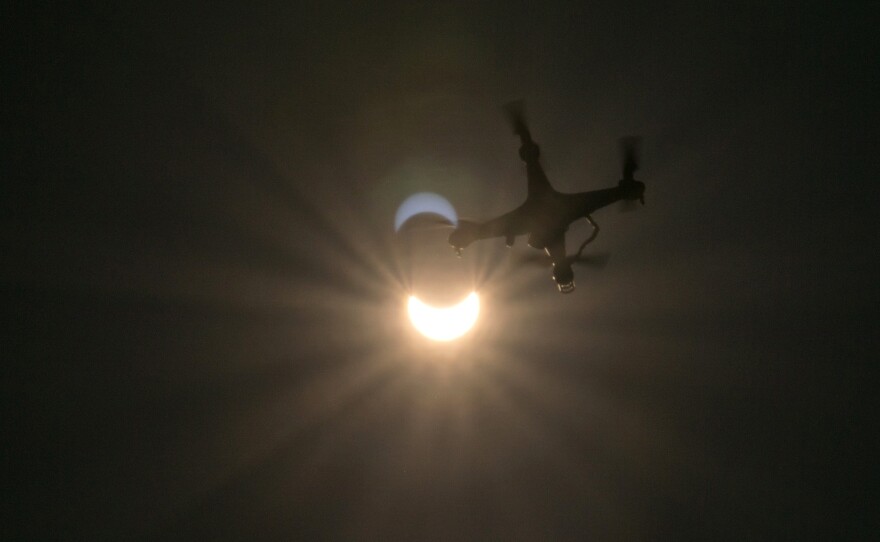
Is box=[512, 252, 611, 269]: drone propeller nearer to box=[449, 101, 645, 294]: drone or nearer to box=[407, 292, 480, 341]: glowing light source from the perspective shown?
box=[449, 101, 645, 294]: drone

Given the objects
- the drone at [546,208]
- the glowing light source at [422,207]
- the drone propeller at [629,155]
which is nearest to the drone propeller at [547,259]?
the drone at [546,208]

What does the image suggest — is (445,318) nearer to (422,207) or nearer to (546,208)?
(422,207)

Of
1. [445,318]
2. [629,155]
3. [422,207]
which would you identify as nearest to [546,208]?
[629,155]

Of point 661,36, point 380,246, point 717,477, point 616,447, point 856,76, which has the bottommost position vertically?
point 717,477

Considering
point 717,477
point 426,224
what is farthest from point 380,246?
point 717,477

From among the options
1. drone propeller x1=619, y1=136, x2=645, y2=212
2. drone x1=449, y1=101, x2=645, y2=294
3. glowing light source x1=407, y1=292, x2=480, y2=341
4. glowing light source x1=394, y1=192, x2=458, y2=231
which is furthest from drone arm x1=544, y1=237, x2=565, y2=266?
glowing light source x1=407, y1=292, x2=480, y2=341

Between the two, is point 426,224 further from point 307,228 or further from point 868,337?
point 868,337

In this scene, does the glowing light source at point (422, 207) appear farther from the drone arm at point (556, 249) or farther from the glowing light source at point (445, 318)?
the drone arm at point (556, 249)
